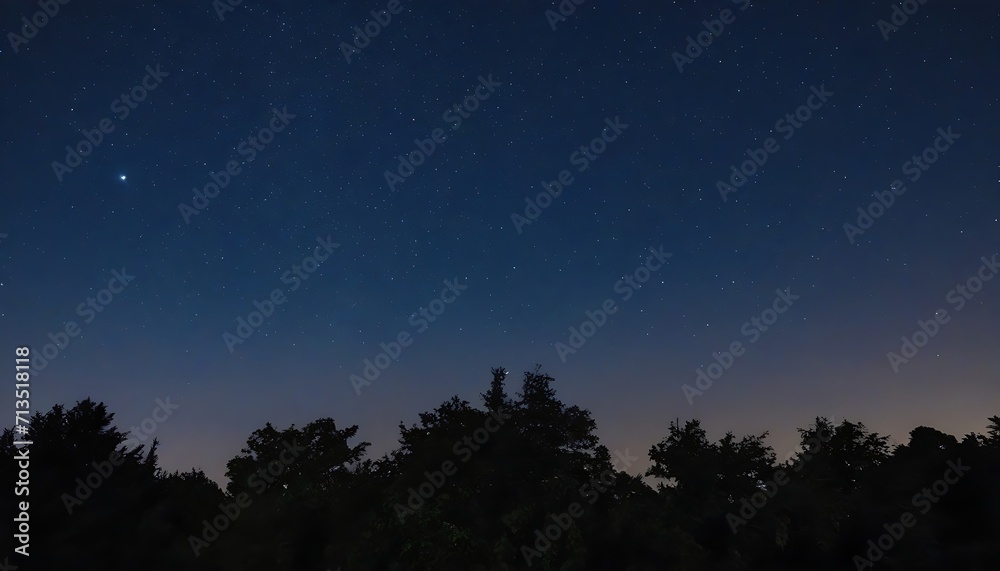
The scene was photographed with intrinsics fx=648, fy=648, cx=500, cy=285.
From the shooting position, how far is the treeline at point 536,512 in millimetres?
21828

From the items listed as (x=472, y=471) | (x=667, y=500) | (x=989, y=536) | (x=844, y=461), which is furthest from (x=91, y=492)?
(x=844, y=461)

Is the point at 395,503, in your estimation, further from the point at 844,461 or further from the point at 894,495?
the point at 844,461

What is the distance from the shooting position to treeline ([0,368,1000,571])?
21.8 meters
